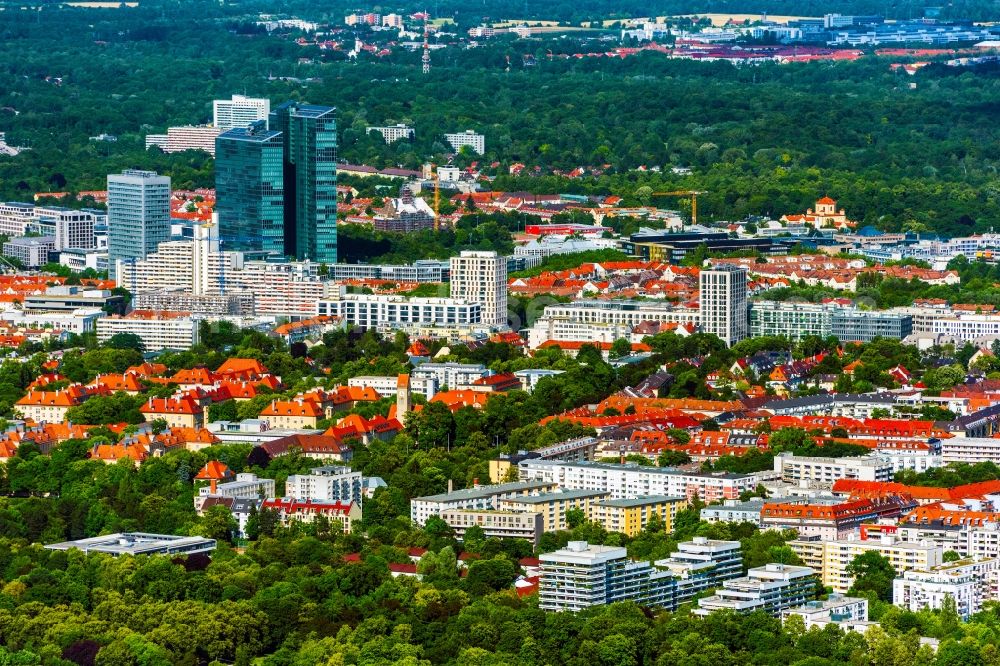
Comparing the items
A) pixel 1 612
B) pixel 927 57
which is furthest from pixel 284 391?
pixel 927 57

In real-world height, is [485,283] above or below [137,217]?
below

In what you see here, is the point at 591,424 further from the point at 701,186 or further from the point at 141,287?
the point at 701,186

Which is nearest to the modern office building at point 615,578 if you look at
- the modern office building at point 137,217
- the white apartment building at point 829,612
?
the white apartment building at point 829,612

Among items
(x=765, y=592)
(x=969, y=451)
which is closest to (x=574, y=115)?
(x=969, y=451)

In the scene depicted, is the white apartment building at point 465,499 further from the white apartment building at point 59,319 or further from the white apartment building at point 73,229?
the white apartment building at point 73,229

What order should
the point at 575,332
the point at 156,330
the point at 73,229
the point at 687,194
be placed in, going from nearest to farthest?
1. the point at 156,330
2. the point at 575,332
3. the point at 73,229
4. the point at 687,194

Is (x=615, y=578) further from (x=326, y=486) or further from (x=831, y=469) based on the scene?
(x=831, y=469)

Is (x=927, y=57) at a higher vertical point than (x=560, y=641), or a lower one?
higher
